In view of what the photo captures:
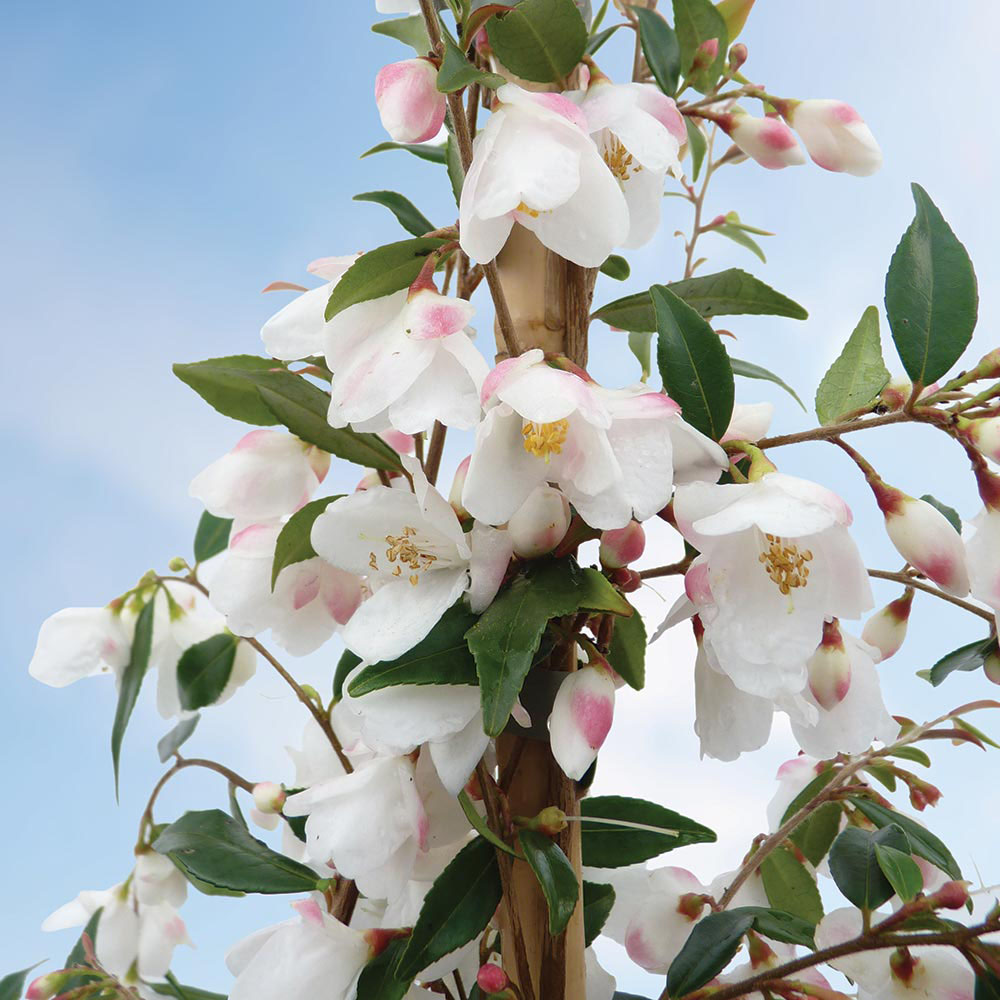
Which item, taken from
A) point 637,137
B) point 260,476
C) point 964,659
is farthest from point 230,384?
point 964,659

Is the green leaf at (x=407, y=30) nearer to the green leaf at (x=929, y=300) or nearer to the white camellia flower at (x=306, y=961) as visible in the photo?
the green leaf at (x=929, y=300)

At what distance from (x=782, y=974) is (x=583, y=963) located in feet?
0.36

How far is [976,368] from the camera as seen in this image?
552mm

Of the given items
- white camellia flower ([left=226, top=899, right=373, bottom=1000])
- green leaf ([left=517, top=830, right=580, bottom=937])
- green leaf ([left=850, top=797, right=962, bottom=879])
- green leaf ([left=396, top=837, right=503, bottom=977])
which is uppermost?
green leaf ([left=517, top=830, right=580, bottom=937])

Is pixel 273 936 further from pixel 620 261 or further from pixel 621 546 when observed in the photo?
pixel 620 261

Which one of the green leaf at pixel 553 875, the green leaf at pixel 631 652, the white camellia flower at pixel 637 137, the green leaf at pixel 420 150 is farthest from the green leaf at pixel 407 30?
the green leaf at pixel 553 875

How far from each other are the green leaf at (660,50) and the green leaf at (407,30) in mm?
144

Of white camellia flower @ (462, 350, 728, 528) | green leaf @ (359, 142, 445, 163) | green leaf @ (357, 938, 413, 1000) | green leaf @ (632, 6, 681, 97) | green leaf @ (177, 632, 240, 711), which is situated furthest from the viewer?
green leaf @ (177, 632, 240, 711)

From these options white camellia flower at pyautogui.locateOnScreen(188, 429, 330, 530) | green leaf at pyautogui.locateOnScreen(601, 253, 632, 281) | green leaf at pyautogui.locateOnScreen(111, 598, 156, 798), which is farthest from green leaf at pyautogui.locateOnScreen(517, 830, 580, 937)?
green leaf at pyautogui.locateOnScreen(111, 598, 156, 798)

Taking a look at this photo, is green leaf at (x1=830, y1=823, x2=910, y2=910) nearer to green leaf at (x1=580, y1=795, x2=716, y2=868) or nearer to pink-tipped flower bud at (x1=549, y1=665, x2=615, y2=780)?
green leaf at (x1=580, y1=795, x2=716, y2=868)

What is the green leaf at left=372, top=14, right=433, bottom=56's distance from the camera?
74 centimetres

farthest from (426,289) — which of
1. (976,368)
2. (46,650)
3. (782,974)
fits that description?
(46,650)

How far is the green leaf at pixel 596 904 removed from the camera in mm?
670

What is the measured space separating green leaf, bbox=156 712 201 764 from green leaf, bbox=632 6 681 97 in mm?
639
